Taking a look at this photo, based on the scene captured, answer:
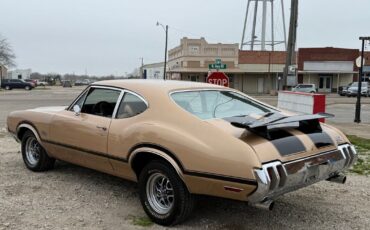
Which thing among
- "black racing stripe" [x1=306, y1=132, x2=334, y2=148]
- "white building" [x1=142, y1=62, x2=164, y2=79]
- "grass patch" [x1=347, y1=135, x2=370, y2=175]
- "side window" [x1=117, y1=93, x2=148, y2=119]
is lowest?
"grass patch" [x1=347, y1=135, x2=370, y2=175]

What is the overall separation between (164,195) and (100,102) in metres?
1.71

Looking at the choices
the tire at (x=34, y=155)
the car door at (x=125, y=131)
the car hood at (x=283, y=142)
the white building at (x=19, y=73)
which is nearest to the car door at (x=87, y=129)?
the car door at (x=125, y=131)

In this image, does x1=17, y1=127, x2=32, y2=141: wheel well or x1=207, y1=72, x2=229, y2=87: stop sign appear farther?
x1=207, y1=72, x2=229, y2=87: stop sign

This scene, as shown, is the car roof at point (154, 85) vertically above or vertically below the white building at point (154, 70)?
below

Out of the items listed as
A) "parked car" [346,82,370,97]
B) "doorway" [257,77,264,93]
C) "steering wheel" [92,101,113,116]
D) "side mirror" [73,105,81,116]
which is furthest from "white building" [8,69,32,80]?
"steering wheel" [92,101,113,116]

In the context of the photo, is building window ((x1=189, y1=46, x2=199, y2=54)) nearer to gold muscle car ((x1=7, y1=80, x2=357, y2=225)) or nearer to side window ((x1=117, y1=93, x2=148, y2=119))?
gold muscle car ((x1=7, y1=80, x2=357, y2=225))

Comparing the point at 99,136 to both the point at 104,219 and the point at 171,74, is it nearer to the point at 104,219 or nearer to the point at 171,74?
the point at 104,219

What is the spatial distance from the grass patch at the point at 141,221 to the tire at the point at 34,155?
2466 millimetres

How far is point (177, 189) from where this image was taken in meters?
4.72

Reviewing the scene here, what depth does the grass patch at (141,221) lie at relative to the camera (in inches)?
196

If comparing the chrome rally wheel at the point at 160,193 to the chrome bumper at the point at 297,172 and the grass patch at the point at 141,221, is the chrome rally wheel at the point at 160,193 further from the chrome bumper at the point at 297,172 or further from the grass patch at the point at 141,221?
the chrome bumper at the point at 297,172

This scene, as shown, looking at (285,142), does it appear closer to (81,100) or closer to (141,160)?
(141,160)

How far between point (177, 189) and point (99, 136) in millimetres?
1422

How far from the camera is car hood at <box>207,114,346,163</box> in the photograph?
4.34m
